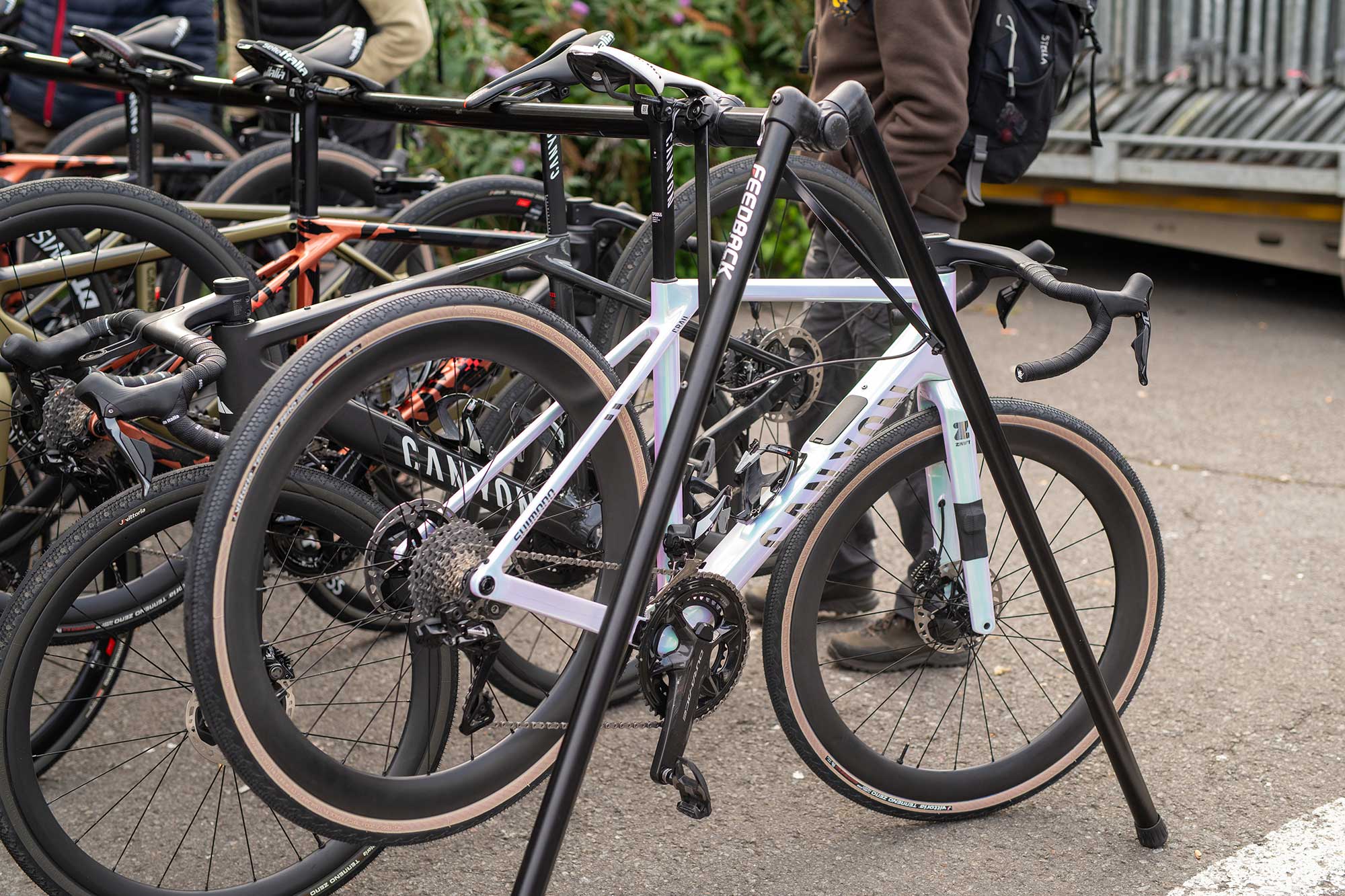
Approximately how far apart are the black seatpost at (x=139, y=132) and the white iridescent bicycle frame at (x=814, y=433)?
1.74m

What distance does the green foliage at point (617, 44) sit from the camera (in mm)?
6176

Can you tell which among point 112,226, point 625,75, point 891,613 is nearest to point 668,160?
point 625,75

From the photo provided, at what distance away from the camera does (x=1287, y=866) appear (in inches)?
104

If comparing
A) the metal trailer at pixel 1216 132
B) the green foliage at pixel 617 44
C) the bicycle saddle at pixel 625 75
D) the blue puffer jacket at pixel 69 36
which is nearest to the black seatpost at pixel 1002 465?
the bicycle saddle at pixel 625 75

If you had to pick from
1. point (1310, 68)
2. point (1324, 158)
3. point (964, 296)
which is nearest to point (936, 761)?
point (964, 296)

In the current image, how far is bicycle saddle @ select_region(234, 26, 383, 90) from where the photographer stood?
299cm

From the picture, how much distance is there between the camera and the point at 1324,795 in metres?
2.86

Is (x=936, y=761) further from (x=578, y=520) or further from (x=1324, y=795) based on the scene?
(x=578, y=520)

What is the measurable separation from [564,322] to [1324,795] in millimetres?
1953

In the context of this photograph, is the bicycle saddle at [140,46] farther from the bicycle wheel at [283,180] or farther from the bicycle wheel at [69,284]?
the bicycle wheel at [69,284]

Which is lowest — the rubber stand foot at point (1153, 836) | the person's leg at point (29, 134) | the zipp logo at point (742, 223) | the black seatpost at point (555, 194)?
the rubber stand foot at point (1153, 836)

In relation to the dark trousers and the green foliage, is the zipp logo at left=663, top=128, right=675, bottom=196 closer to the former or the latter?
the dark trousers

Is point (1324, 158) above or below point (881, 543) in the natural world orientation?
above

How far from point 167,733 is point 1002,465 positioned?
6.85 ft
